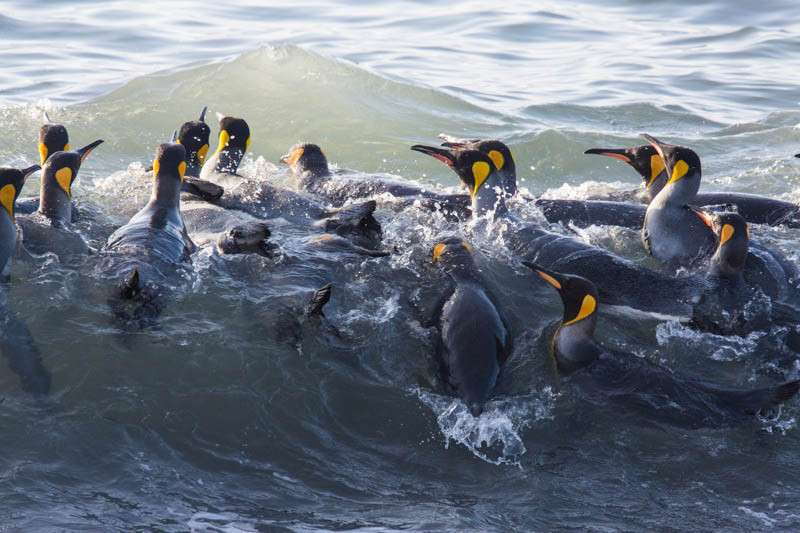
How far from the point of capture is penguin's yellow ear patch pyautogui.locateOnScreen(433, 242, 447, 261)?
6012mm

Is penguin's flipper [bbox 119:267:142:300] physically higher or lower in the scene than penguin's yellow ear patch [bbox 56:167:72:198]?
lower

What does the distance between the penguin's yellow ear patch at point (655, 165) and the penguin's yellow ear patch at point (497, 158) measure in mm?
1449

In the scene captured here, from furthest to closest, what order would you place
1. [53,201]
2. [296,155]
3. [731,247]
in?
1. [296,155]
2. [53,201]
3. [731,247]

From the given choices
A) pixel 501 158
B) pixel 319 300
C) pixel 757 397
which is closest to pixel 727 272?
pixel 757 397

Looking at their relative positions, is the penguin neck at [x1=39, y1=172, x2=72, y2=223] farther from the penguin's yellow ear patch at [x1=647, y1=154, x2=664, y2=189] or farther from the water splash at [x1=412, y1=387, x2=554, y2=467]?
the penguin's yellow ear patch at [x1=647, y1=154, x2=664, y2=189]

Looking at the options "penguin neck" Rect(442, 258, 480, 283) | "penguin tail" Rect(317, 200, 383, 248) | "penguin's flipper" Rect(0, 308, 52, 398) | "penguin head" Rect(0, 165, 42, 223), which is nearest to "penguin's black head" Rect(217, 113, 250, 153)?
"penguin tail" Rect(317, 200, 383, 248)

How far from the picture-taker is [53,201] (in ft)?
21.4

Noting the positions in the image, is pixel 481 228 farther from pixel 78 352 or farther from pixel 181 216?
pixel 78 352

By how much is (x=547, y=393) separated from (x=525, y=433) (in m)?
0.38

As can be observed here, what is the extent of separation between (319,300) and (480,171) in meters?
2.92

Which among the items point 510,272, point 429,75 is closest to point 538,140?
point 429,75

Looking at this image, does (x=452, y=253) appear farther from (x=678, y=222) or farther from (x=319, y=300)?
(x=678, y=222)

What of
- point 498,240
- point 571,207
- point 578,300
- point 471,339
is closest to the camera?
point 471,339

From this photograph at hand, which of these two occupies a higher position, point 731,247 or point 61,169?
point 61,169
